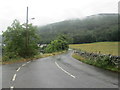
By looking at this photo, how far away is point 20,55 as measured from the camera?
28094 millimetres

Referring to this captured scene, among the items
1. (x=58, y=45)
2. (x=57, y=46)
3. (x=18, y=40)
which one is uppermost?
(x=18, y=40)

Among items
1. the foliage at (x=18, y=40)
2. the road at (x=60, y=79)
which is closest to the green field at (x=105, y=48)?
the road at (x=60, y=79)

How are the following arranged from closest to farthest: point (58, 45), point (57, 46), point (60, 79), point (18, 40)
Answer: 1. point (60, 79)
2. point (18, 40)
3. point (58, 45)
4. point (57, 46)

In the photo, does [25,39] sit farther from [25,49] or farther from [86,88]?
[86,88]

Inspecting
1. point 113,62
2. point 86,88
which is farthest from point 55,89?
point 113,62

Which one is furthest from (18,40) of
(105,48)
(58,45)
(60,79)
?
(58,45)

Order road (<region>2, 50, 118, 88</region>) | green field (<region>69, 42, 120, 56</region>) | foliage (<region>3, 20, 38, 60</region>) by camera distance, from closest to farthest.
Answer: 1. road (<region>2, 50, 118, 88</region>)
2. green field (<region>69, 42, 120, 56</region>)
3. foliage (<region>3, 20, 38, 60</region>)

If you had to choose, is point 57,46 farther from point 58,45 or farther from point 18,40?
point 18,40

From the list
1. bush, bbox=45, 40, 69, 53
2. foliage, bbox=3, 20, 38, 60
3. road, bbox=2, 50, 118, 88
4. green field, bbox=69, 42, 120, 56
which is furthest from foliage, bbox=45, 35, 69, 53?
road, bbox=2, 50, 118, 88

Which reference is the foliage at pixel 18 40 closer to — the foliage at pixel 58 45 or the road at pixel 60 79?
the road at pixel 60 79

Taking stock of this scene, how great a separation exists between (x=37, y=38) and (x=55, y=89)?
86.2ft

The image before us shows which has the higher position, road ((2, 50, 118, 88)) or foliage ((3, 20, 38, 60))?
foliage ((3, 20, 38, 60))

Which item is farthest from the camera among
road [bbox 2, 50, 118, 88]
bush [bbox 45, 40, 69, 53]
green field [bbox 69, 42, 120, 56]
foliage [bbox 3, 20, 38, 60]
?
bush [bbox 45, 40, 69, 53]

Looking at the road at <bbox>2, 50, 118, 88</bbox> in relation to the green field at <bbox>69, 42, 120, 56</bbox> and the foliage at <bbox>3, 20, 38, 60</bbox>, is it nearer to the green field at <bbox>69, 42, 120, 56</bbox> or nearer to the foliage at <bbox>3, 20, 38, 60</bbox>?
the green field at <bbox>69, 42, 120, 56</bbox>
